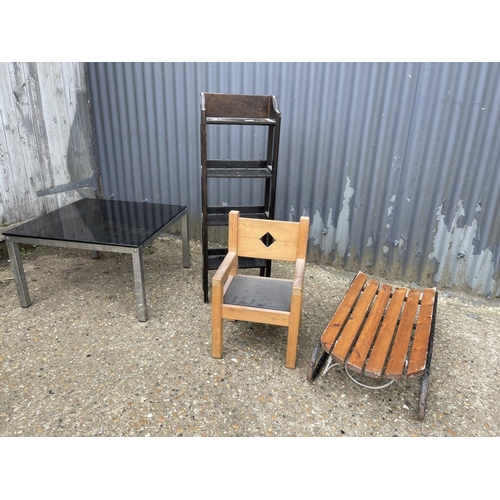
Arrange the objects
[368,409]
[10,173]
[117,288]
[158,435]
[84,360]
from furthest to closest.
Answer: [10,173], [117,288], [84,360], [368,409], [158,435]

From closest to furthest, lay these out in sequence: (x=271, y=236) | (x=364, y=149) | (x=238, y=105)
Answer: (x=271, y=236) < (x=238, y=105) < (x=364, y=149)

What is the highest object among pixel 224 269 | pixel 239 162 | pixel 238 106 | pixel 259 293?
pixel 238 106

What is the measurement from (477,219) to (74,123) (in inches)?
194

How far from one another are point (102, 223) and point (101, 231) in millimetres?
246

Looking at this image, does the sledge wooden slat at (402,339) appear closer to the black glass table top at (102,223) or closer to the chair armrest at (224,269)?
the chair armrest at (224,269)

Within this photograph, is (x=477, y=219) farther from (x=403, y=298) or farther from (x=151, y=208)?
(x=151, y=208)

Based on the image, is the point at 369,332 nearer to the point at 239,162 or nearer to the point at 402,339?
the point at 402,339

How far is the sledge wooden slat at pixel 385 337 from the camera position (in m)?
2.50

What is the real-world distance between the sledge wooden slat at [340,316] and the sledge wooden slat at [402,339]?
1.25 ft

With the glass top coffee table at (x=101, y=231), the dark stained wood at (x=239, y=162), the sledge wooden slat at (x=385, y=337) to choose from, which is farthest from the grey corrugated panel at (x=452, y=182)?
the glass top coffee table at (x=101, y=231)

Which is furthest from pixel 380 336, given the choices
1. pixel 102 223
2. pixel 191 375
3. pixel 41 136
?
pixel 41 136

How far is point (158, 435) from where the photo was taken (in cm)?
241

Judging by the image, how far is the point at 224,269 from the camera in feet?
9.96

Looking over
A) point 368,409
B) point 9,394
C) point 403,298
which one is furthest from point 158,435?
point 403,298
